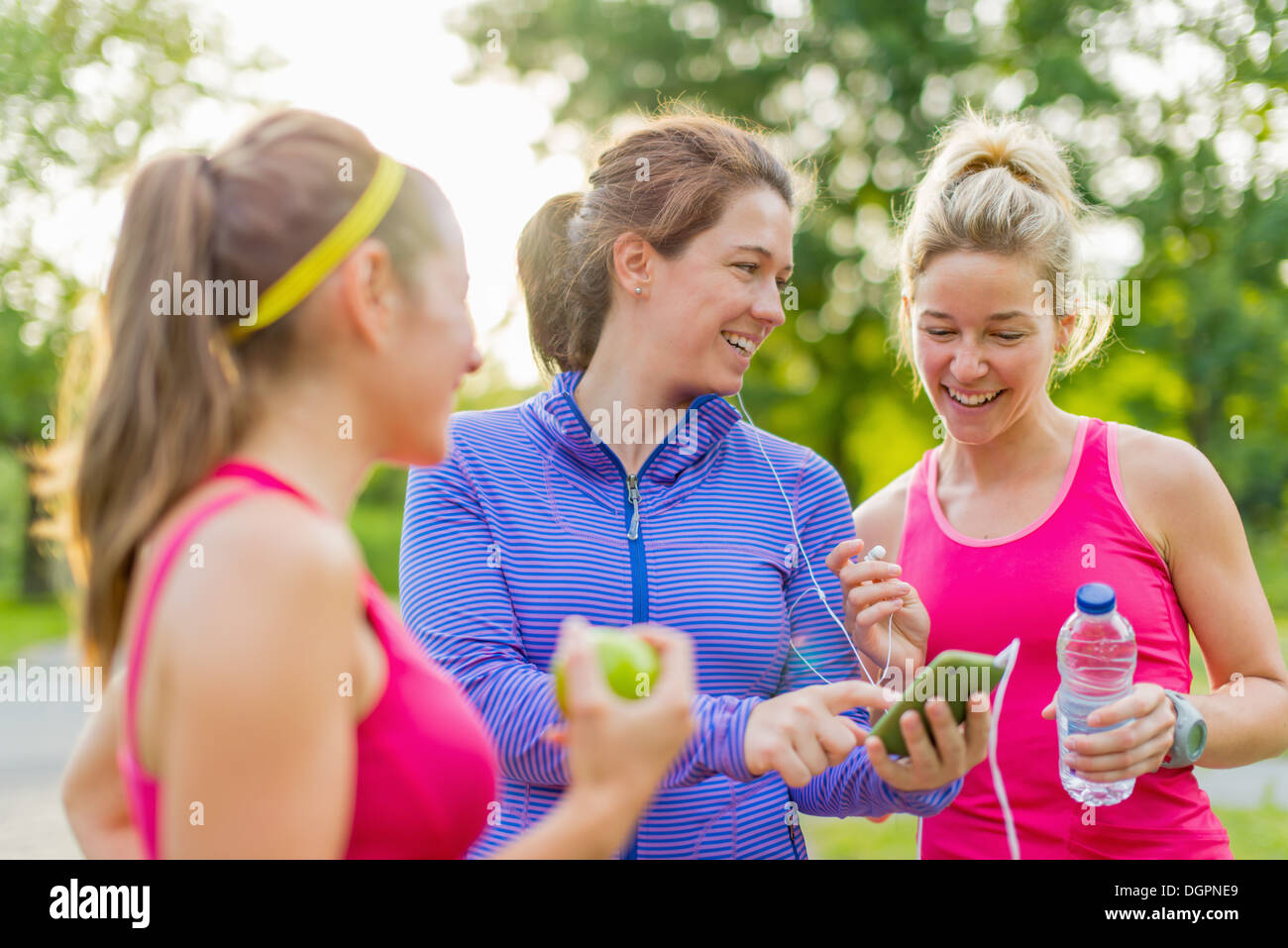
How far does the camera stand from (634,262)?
2912 mm

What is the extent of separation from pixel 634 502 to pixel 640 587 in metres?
0.23

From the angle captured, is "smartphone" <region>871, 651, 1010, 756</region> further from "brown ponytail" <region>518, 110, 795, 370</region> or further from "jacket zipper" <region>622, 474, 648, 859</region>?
"brown ponytail" <region>518, 110, 795, 370</region>

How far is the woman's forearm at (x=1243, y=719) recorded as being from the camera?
2.60m

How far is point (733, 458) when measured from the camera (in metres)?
2.85

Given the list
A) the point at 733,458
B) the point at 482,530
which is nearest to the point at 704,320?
the point at 733,458

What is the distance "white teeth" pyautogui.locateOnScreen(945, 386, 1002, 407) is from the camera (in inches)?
116

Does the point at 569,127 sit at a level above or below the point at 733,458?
above

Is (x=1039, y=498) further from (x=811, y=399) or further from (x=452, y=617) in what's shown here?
(x=811, y=399)

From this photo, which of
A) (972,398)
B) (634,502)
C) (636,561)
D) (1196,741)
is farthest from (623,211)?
(1196,741)

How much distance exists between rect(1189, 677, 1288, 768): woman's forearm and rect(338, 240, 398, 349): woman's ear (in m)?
2.08

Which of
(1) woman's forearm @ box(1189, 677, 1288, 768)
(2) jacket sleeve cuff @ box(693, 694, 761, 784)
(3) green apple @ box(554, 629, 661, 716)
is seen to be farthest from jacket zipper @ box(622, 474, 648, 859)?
(1) woman's forearm @ box(1189, 677, 1288, 768)

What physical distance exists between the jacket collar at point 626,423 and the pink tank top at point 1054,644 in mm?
742
